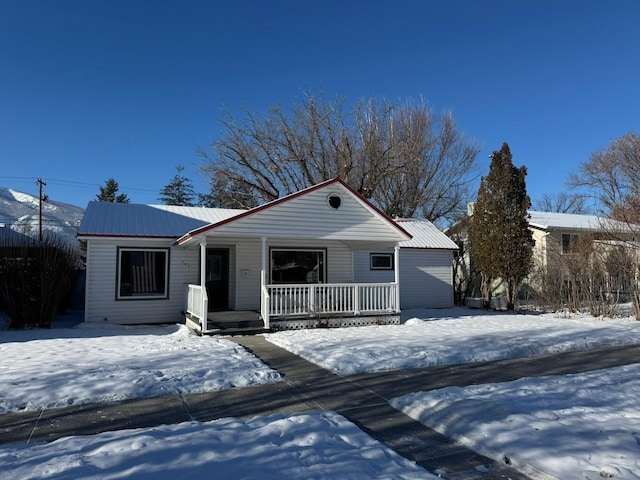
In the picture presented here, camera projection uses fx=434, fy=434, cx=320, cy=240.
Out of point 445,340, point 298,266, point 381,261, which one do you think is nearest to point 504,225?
point 381,261

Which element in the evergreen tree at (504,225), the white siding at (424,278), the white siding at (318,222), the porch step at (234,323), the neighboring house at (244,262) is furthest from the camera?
the white siding at (424,278)

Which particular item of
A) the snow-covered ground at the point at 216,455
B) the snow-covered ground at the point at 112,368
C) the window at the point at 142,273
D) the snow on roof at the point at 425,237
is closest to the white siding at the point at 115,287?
the window at the point at 142,273

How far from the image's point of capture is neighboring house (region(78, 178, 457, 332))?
1166 cm

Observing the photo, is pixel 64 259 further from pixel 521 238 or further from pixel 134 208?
pixel 521 238

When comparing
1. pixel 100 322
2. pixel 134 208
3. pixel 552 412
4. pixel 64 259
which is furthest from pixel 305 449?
pixel 134 208

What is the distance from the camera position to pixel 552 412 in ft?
15.5

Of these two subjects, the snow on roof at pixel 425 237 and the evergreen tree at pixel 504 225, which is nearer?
the evergreen tree at pixel 504 225

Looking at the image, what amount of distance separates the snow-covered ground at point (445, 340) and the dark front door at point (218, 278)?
4.00m

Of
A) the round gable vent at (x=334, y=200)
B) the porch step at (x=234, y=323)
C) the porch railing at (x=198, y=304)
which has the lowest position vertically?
the porch step at (x=234, y=323)

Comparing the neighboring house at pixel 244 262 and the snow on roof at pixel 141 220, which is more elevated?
the snow on roof at pixel 141 220

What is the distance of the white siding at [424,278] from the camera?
17.1 metres

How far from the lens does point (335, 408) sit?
16.9ft

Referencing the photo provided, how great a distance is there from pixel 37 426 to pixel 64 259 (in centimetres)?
915

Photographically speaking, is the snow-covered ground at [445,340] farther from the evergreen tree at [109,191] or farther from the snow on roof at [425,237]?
the evergreen tree at [109,191]
